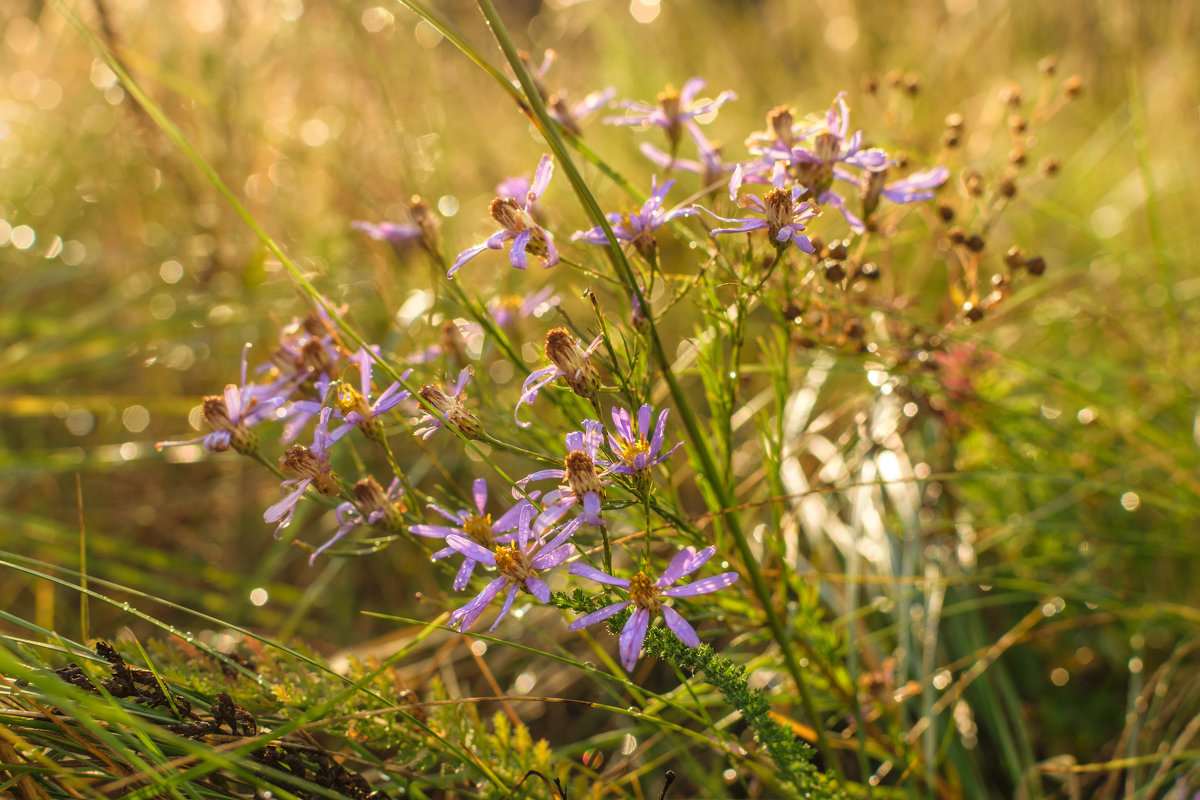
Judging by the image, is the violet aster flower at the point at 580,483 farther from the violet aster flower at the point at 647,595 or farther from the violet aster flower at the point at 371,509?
the violet aster flower at the point at 371,509

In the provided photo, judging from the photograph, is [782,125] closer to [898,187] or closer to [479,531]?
[898,187]

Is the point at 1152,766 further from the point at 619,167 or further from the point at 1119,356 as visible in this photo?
the point at 619,167

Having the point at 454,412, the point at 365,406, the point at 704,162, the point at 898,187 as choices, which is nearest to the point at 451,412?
the point at 454,412

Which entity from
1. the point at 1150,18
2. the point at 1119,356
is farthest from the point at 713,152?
the point at 1150,18

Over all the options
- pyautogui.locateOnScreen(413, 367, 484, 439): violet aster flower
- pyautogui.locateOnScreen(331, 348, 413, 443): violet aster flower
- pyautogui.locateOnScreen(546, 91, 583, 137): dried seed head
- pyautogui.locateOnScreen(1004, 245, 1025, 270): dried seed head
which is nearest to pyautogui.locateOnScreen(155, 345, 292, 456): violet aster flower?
pyautogui.locateOnScreen(331, 348, 413, 443): violet aster flower

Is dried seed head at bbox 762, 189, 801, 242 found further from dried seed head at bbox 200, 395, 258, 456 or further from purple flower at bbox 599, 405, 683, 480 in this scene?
dried seed head at bbox 200, 395, 258, 456

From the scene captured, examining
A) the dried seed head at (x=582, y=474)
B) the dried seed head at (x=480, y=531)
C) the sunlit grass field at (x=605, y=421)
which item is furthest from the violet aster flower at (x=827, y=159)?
the dried seed head at (x=480, y=531)
